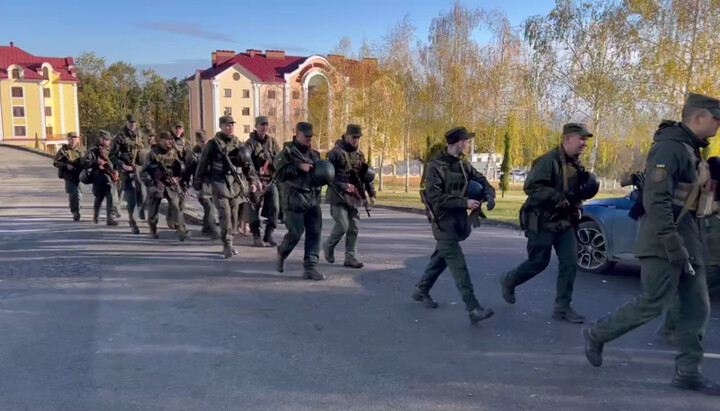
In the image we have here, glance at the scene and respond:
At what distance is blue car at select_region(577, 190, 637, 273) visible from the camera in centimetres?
732

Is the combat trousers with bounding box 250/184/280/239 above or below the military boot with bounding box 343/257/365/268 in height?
above

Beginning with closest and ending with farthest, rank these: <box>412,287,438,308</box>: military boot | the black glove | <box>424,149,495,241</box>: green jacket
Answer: the black glove < <box>424,149,495,241</box>: green jacket < <box>412,287,438,308</box>: military boot

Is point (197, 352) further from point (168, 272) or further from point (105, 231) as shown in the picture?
point (105, 231)

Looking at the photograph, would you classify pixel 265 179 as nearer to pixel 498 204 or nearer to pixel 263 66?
pixel 498 204

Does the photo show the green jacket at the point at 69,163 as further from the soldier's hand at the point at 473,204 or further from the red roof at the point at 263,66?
the red roof at the point at 263,66

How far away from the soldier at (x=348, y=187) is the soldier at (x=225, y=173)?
1.51m

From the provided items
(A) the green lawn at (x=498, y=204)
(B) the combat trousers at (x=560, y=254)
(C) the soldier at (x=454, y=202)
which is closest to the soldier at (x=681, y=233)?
(B) the combat trousers at (x=560, y=254)

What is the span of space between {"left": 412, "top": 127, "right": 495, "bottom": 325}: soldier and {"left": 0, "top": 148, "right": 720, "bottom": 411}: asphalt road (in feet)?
1.54

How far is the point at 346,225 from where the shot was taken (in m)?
8.10

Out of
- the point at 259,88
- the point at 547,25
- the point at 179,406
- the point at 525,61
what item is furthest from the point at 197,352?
the point at 259,88

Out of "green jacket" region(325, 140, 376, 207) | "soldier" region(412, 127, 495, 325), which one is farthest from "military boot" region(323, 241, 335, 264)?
"soldier" region(412, 127, 495, 325)

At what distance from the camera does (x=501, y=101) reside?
104 ft

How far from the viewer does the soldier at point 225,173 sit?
873 centimetres

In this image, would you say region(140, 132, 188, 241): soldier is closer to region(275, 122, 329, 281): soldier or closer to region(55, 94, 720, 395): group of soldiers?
region(55, 94, 720, 395): group of soldiers
